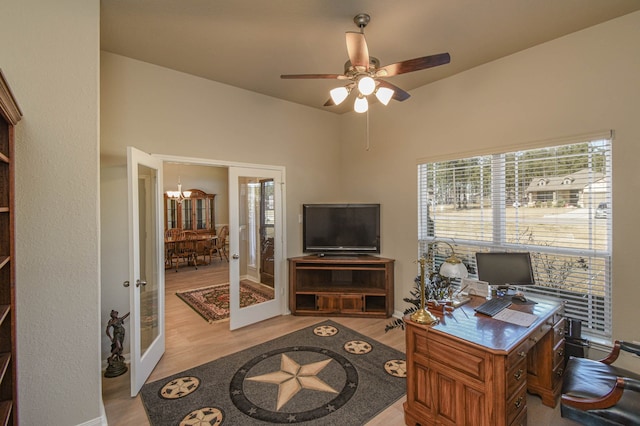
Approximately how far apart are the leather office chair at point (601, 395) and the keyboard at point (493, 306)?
52 centimetres

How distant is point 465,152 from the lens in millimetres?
3344

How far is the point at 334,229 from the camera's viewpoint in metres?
4.39

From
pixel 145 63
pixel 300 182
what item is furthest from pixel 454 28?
pixel 145 63

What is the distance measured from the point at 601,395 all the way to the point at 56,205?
11.8ft

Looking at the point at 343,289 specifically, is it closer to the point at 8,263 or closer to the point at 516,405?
the point at 516,405

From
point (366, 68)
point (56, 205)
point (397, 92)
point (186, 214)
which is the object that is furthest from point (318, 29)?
point (186, 214)

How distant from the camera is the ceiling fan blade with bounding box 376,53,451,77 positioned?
77.7 inches

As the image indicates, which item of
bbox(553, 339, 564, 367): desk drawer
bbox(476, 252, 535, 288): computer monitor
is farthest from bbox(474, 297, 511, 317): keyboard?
bbox(553, 339, 564, 367): desk drawer

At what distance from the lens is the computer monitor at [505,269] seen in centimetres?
250

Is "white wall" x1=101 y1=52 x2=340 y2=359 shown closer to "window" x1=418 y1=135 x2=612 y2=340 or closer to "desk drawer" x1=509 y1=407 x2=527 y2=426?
"window" x1=418 y1=135 x2=612 y2=340

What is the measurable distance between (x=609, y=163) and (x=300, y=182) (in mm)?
3453

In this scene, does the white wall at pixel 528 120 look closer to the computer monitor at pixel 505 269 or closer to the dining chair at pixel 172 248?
the computer monitor at pixel 505 269

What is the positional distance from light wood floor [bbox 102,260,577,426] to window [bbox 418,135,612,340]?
1.09 meters

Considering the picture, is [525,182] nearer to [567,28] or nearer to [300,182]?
[567,28]
